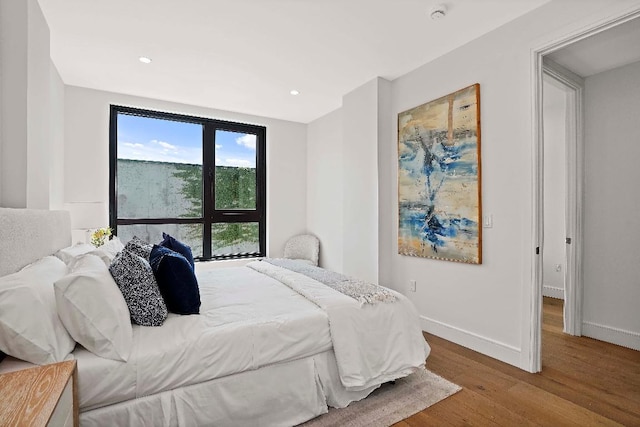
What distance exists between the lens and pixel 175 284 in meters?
1.86

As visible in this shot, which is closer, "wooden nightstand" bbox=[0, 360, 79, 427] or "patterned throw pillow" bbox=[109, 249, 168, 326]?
"wooden nightstand" bbox=[0, 360, 79, 427]

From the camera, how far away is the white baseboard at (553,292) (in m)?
4.33

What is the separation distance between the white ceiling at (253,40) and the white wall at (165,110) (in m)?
0.24

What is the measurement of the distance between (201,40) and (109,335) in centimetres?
246

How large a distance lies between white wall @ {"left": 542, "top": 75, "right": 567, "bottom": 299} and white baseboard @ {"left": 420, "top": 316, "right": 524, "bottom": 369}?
2262 millimetres

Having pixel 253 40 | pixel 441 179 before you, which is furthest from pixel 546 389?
pixel 253 40

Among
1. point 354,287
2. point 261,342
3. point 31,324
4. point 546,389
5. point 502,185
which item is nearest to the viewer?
point 31,324

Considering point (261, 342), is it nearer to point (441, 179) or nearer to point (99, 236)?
point (441, 179)

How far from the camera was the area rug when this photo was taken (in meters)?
1.83

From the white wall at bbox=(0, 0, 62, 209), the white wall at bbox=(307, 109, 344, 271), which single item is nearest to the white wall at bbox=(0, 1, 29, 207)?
the white wall at bbox=(0, 0, 62, 209)

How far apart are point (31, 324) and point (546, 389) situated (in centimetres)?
290

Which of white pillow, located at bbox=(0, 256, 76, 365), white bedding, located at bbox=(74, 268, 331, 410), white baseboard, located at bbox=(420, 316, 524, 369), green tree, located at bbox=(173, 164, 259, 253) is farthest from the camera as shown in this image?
green tree, located at bbox=(173, 164, 259, 253)

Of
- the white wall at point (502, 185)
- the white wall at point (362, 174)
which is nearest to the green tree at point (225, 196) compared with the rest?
the white wall at point (362, 174)

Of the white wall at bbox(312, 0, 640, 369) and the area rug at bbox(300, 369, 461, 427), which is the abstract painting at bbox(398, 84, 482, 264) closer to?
the white wall at bbox(312, 0, 640, 369)
